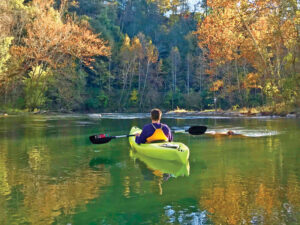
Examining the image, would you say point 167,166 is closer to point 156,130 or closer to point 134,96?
point 156,130

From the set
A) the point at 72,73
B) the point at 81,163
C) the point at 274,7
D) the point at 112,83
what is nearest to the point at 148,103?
the point at 112,83

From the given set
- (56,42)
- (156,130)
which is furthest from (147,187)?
(56,42)

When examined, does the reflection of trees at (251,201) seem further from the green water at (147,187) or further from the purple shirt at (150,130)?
the purple shirt at (150,130)

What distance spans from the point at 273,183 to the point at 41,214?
364 centimetres

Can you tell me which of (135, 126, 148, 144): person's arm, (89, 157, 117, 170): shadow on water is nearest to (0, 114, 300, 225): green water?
(89, 157, 117, 170): shadow on water

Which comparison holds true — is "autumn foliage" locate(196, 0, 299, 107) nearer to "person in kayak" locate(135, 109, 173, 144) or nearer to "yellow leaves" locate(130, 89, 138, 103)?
"person in kayak" locate(135, 109, 173, 144)

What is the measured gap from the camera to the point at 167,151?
8781mm

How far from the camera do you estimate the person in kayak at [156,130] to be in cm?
959

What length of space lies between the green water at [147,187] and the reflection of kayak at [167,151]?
242 mm

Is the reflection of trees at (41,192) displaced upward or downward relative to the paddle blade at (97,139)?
downward

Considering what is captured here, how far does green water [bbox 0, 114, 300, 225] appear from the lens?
4.81 m

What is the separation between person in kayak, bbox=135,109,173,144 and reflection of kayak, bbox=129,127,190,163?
246 millimetres

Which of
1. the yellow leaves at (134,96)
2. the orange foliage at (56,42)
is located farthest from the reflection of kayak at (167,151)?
the yellow leaves at (134,96)

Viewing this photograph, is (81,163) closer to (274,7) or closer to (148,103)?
(274,7)
